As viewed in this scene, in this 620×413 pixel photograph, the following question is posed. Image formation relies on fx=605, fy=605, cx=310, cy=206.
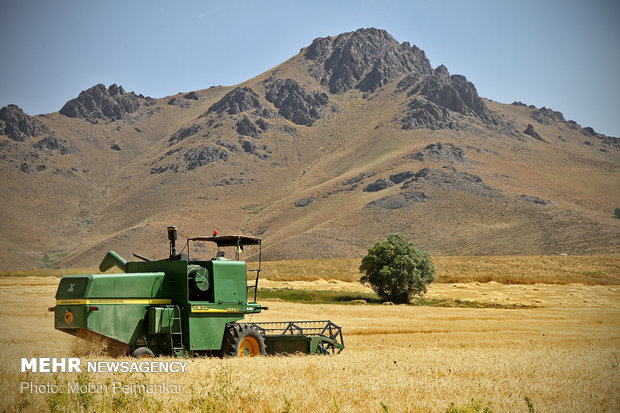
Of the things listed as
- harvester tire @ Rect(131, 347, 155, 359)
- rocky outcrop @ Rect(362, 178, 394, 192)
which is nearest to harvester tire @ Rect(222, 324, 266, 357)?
harvester tire @ Rect(131, 347, 155, 359)

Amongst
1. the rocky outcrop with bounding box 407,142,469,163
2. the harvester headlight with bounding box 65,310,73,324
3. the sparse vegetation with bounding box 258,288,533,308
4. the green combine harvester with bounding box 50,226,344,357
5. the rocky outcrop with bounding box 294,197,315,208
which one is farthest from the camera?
the rocky outcrop with bounding box 407,142,469,163

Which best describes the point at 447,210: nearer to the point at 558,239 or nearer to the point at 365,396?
the point at 558,239

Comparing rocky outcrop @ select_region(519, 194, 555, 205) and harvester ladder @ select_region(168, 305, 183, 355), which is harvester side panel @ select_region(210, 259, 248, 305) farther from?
rocky outcrop @ select_region(519, 194, 555, 205)

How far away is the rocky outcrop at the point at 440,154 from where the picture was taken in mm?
191250

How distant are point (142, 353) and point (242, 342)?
2790 millimetres

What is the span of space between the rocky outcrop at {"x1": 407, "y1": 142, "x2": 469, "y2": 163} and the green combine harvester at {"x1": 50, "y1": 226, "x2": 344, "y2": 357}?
17988 cm

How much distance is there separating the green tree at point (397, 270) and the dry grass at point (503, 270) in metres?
24.0

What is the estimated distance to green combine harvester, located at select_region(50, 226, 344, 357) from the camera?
12.7m

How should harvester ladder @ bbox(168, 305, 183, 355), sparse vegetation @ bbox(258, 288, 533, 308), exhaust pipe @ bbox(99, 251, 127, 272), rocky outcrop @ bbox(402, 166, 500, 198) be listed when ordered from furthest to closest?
1. rocky outcrop @ bbox(402, 166, 500, 198)
2. sparse vegetation @ bbox(258, 288, 533, 308)
3. exhaust pipe @ bbox(99, 251, 127, 272)
4. harvester ladder @ bbox(168, 305, 183, 355)

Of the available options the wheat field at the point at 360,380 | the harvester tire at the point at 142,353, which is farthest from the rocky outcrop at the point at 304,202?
the harvester tire at the point at 142,353

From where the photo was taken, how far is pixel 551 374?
12875mm

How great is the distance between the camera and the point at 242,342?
49.5 feet

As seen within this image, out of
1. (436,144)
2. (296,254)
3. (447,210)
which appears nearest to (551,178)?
(436,144)

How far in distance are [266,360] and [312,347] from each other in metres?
2.28
